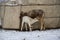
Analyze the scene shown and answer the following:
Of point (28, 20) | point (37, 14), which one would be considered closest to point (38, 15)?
point (37, 14)

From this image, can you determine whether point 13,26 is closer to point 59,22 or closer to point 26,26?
point 26,26

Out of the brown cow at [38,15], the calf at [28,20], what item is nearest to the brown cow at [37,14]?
the brown cow at [38,15]

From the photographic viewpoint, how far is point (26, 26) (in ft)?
17.0

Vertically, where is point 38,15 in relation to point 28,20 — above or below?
above

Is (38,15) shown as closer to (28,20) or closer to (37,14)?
(37,14)

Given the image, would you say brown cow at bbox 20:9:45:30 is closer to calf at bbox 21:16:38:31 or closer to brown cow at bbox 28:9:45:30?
brown cow at bbox 28:9:45:30

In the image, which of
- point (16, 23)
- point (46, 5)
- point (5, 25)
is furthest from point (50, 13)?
point (5, 25)

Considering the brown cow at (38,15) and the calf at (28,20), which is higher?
the brown cow at (38,15)

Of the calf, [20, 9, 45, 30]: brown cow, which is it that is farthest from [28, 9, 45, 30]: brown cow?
the calf

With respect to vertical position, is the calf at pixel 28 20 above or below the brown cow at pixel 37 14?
below

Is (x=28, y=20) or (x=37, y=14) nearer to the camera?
(x=28, y=20)

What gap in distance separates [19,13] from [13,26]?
448mm

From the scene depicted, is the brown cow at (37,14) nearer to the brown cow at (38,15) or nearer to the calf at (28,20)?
the brown cow at (38,15)

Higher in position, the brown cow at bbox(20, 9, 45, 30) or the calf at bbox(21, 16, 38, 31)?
the brown cow at bbox(20, 9, 45, 30)
